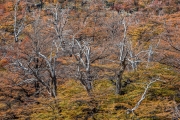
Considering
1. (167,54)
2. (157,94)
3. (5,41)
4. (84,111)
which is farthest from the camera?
(5,41)

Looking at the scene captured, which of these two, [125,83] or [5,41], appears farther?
[5,41]

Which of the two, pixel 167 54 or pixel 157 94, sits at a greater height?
pixel 167 54

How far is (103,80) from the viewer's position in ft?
60.4

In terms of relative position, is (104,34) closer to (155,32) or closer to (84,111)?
(155,32)

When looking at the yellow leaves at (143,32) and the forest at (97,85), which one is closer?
the forest at (97,85)

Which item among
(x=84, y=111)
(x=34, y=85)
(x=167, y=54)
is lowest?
(x=34, y=85)

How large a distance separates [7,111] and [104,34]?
23112 mm

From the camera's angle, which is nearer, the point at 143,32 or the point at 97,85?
the point at 97,85

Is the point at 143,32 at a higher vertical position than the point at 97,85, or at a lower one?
higher

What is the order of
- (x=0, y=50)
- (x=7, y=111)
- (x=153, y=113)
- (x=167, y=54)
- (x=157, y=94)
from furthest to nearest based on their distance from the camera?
1. (x=0, y=50)
2. (x=167, y=54)
3. (x=7, y=111)
4. (x=157, y=94)
5. (x=153, y=113)

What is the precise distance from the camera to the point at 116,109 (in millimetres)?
14578

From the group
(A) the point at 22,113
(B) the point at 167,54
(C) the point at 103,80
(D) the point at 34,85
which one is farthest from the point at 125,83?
(D) the point at 34,85

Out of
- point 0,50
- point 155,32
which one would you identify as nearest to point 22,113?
point 0,50

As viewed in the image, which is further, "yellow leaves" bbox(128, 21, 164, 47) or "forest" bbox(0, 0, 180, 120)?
"yellow leaves" bbox(128, 21, 164, 47)
